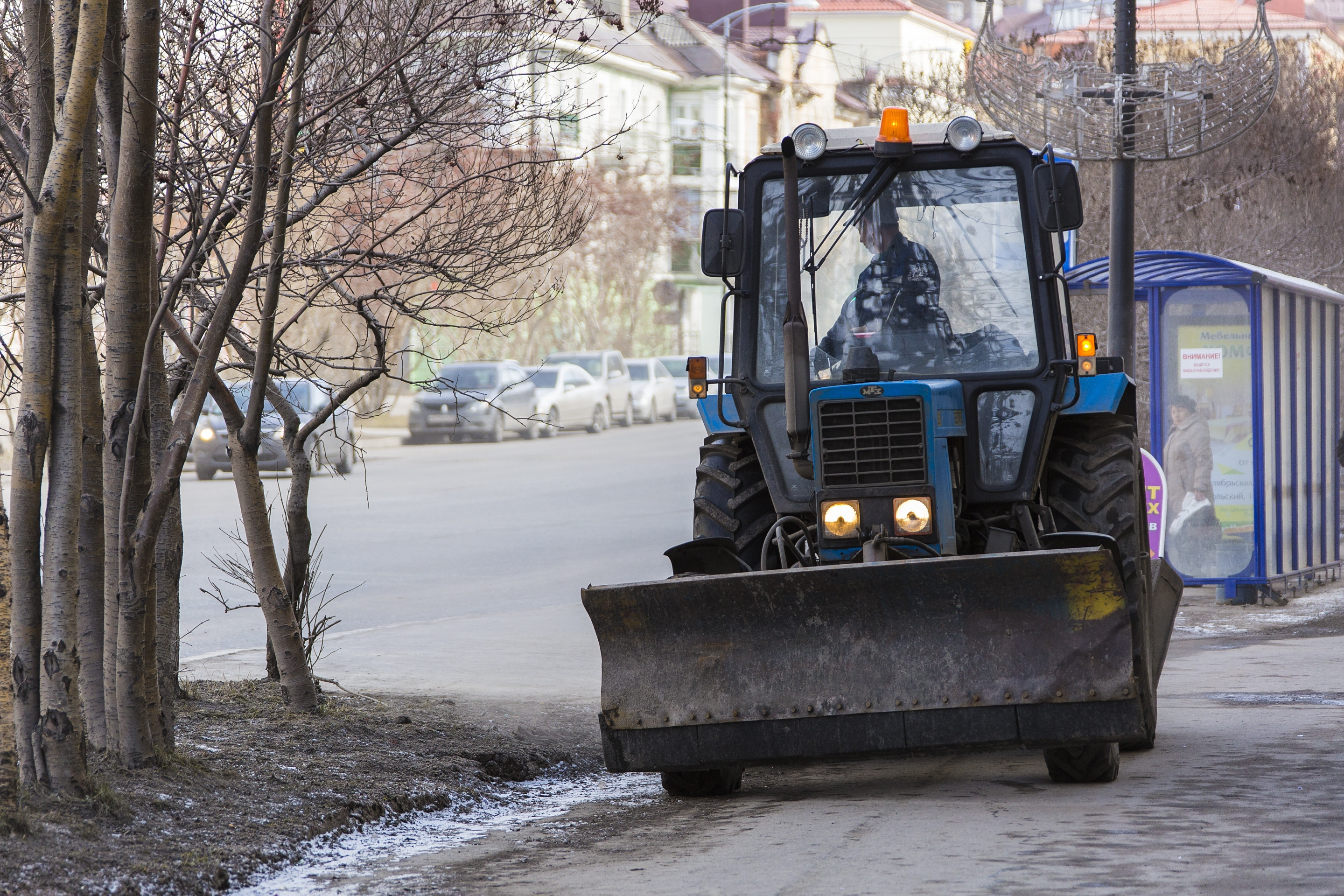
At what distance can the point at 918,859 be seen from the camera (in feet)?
17.5

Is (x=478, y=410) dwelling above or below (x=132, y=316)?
below

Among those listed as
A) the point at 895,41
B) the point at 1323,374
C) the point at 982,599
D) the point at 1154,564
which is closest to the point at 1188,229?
the point at 1323,374

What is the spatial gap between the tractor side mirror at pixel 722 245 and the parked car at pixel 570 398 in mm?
27429

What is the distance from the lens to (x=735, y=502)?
720 centimetres

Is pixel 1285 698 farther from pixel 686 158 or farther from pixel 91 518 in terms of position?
pixel 686 158

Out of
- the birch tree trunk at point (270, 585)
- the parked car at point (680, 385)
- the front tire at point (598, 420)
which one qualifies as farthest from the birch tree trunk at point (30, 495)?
the parked car at point (680, 385)

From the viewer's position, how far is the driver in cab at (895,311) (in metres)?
7.21

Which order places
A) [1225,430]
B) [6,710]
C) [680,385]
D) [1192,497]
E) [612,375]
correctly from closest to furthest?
[6,710], [1192,497], [1225,430], [612,375], [680,385]

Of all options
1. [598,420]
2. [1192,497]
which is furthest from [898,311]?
[598,420]

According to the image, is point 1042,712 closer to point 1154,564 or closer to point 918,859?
point 918,859

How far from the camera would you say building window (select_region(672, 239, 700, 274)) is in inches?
2023

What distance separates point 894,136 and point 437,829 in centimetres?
360

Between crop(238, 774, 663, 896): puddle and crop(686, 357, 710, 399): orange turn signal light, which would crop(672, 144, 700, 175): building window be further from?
crop(238, 774, 663, 896): puddle

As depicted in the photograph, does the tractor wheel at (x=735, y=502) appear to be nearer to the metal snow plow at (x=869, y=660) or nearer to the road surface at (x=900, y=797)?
the metal snow plow at (x=869, y=660)
